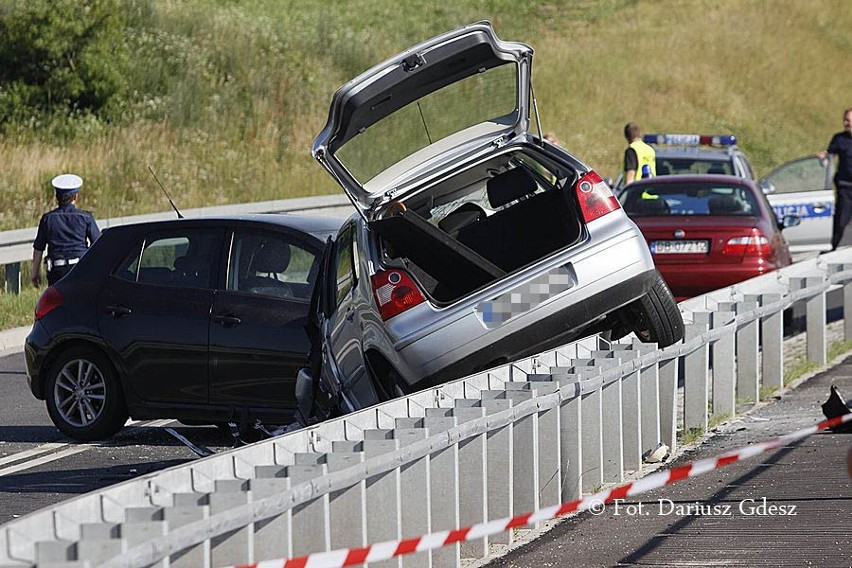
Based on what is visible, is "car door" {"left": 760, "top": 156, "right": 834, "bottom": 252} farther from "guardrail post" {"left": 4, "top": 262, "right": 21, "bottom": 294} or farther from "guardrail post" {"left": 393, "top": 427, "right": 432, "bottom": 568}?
"guardrail post" {"left": 393, "top": 427, "right": 432, "bottom": 568}

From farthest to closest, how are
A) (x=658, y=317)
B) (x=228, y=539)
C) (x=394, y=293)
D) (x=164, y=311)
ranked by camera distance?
(x=164, y=311) < (x=658, y=317) < (x=394, y=293) < (x=228, y=539)

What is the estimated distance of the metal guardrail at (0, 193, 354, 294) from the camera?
1938 centimetres

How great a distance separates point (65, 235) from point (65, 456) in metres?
4.30

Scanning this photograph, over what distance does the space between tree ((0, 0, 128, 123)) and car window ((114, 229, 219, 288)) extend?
25164mm

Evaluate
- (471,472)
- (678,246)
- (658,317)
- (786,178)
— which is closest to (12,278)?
(678,246)

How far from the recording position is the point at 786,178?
1027 inches

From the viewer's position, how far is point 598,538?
7684 millimetres

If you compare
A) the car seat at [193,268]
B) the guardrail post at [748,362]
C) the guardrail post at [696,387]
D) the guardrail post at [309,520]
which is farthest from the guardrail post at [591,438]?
the car seat at [193,268]

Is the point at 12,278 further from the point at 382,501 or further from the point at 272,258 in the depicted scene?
the point at 382,501

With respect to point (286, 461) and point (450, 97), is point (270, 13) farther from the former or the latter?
point (286, 461)

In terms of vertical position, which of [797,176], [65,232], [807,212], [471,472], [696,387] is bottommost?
[471,472]

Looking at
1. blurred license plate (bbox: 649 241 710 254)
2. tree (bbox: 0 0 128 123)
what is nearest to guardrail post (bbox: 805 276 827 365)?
blurred license plate (bbox: 649 241 710 254)

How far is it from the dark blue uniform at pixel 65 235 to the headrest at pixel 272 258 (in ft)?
13.5

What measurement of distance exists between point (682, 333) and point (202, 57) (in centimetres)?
3188
